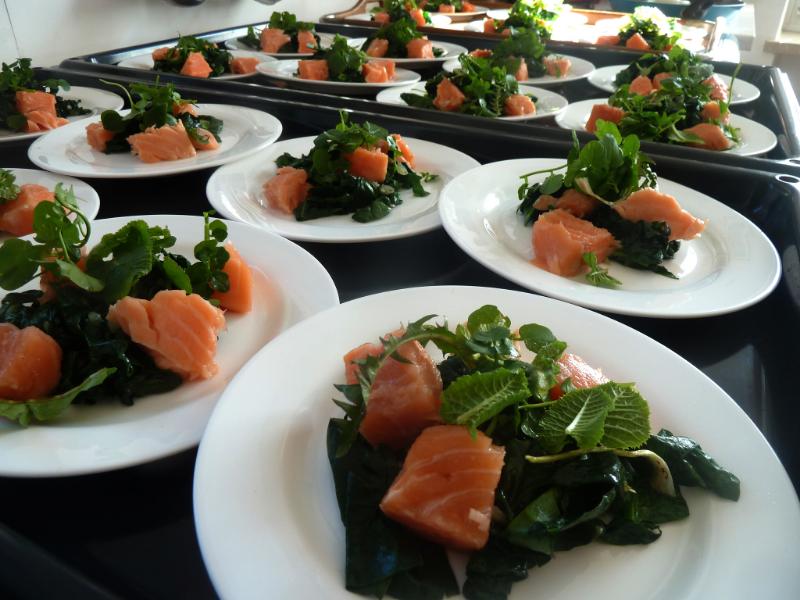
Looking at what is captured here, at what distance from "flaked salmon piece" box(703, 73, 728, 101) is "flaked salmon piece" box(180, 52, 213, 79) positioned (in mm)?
2141

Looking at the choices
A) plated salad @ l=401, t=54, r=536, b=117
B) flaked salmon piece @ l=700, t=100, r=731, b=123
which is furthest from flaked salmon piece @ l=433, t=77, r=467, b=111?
flaked salmon piece @ l=700, t=100, r=731, b=123

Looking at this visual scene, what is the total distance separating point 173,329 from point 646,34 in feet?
10.6

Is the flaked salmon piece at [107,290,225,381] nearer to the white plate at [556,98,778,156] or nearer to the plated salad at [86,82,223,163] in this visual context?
the plated salad at [86,82,223,163]

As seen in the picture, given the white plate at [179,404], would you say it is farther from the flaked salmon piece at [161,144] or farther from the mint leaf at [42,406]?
the flaked salmon piece at [161,144]

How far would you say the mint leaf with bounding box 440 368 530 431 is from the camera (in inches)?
27.8

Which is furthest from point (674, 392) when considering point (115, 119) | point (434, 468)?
point (115, 119)

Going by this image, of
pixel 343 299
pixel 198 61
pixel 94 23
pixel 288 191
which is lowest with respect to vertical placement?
pixel 343 299

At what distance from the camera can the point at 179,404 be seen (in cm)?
90

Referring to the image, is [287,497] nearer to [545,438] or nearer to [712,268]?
[545,438]

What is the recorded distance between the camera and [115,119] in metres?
1.76

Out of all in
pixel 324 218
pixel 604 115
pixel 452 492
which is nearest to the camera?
pixel 452 492

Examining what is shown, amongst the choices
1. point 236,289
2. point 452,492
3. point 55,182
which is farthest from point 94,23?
point 452,492

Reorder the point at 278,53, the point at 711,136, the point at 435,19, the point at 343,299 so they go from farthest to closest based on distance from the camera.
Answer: the point at 435,19
the point at 278,53
the point at 711,136
the point at 343,299

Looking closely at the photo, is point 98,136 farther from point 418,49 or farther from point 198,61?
point 418,49
